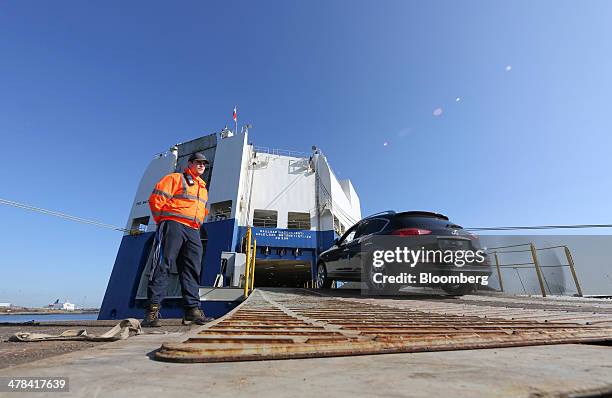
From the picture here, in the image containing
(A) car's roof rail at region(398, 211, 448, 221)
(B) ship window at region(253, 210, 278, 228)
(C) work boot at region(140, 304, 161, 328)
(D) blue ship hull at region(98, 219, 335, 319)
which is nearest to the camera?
(C) work boot at region(140, 304, 161, 328)

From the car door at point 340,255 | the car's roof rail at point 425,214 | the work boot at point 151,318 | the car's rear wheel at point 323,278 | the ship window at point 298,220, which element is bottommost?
the work boot at point 151,318

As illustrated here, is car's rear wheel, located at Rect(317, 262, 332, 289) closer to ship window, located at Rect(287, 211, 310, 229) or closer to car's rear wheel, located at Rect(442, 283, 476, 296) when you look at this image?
car's rear wheel, located at Rect(442, 283, 476, 296)

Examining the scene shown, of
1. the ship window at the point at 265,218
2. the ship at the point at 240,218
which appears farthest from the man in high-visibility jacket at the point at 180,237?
the ship window at the point at 265,218

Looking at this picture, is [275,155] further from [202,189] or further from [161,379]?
[161,379]

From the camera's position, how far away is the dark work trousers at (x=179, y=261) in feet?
9.86

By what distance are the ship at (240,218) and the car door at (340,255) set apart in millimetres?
3573

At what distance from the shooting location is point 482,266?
4.88 meters

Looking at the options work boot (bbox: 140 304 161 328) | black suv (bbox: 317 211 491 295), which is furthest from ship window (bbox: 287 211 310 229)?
work boot (bbox: 140 304 161 328)

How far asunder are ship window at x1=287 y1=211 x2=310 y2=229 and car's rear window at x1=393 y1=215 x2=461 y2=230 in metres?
9.17

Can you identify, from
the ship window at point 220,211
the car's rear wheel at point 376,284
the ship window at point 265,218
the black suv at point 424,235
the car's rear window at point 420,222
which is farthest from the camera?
the ship window at point 265,218

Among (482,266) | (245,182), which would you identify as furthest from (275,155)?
(482,266)

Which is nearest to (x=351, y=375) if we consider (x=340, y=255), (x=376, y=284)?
(x=376, y=284)

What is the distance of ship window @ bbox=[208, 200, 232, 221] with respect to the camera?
43.6 feet

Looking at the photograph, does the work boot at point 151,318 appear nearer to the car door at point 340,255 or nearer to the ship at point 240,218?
the car door at point 340,255
